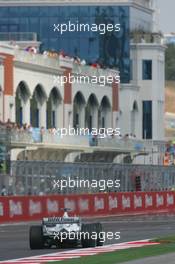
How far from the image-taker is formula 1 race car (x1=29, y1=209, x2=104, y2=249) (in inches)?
1599

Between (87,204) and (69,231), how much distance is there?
32.5m

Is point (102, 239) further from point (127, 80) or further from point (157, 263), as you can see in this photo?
point (127, 80)

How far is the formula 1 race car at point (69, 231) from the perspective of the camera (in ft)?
133

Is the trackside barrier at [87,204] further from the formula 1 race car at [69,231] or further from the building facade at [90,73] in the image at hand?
the formula 1 race car at [69,231]

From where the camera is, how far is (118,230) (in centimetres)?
5688

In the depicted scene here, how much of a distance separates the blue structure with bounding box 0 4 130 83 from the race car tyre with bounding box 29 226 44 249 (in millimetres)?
67359

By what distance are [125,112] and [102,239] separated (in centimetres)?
7020

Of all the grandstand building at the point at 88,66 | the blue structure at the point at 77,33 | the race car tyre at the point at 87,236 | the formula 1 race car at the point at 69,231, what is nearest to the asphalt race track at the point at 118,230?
the formula 1 race car at the point at 69,231

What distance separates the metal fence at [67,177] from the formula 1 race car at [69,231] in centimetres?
1680

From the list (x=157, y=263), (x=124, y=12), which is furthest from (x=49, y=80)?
(x=157, y=263)

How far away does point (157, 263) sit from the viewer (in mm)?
33312

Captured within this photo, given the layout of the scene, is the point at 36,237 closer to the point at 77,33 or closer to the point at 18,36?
the point at 77,33

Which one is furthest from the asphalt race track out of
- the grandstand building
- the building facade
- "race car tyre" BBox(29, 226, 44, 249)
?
the grandstand building

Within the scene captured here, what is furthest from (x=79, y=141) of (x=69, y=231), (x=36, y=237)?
(x=69, y=231)
